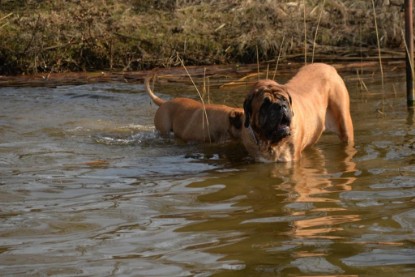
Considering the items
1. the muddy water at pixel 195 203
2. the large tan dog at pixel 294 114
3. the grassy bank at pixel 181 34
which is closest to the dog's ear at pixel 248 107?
the large tan dog at pixel 294 114

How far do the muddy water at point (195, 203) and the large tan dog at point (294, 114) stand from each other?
17 centimetres

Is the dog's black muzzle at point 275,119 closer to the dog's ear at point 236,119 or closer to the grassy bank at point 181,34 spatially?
the dog's ear at point 236,119

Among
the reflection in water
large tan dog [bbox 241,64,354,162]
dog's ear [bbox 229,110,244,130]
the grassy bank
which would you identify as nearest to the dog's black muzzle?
large tan dog [bbox 241,64,354,162]

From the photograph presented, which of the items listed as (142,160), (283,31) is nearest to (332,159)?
(142,160)

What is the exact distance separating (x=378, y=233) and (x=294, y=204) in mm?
1032

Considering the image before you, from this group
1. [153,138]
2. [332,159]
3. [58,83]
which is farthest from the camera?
[58,83]

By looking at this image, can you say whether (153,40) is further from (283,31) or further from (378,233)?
(378,233)

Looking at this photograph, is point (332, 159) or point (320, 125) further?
point (320, 125)

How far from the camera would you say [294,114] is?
769 cm

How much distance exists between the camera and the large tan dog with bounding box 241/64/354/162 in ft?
24.4

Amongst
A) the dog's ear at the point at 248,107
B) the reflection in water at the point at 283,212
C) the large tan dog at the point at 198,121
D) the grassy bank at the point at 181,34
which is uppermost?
the grassy bank at the point at 181,34

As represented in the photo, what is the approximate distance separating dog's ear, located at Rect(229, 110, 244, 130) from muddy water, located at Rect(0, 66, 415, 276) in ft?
0.65

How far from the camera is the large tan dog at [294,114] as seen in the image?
24.4 feet

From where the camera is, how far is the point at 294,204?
230 inches
